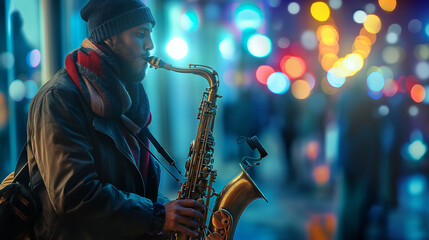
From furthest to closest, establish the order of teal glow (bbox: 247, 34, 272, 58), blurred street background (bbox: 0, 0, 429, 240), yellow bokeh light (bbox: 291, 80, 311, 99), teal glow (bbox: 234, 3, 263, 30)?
yellow bokeh light (bbox: 291, 80, 311, 99), teal glow (bbox: 247, 34, 272, 58), teal glow (bbox: 234, 3, 263, 30), blurred street background (bbox: 0, 0, 429, 240)

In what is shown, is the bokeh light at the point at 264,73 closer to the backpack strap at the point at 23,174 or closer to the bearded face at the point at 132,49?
A: the bearded face at the point at 132,49

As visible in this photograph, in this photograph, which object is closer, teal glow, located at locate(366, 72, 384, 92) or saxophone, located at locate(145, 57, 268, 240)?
saxophone, located at locate(145, 57, 268, 240)

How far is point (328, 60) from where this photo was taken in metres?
19.9

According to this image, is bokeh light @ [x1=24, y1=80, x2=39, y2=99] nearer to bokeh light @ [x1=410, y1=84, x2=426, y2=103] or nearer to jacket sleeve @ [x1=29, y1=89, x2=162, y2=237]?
jacket sleeve @ [x1=29, y1=89, x2=162, y2=237]

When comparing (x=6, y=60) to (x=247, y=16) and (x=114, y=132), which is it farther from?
(x=247, y=16)

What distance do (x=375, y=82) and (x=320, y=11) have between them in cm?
1227

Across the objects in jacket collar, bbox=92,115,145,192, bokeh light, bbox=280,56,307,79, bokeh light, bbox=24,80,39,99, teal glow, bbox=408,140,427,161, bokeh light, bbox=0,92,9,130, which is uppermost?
bokeh light, bbox=280,56,307,79

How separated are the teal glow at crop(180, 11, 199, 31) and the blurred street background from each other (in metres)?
0.04

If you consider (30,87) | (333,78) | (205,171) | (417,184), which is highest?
(333,78)

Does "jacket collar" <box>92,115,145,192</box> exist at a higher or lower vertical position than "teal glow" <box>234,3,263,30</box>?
lower

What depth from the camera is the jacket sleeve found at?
1760 mm

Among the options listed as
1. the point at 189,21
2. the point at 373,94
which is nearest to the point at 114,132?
the point at 373,94

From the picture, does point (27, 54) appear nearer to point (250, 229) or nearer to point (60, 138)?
point (60, 138)

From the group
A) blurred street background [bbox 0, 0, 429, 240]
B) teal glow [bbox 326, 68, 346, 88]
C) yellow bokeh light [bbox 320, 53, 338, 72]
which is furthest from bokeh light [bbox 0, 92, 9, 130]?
yellow bokeh light [bbox 320, 53, 338, 72]
